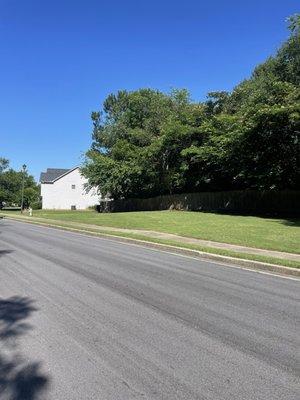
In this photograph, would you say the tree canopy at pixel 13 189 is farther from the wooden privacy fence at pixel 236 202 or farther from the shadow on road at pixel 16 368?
the shadow on road at pixel 16 368

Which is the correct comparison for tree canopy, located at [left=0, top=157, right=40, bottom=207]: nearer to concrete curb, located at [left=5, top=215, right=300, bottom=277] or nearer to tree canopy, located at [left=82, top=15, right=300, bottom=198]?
tree canopy, located at [left=82, top=15, right=300, bottom=198]

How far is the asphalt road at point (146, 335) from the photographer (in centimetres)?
488

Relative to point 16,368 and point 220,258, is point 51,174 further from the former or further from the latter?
point 16,368

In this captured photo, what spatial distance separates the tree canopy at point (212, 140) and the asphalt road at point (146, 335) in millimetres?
22142

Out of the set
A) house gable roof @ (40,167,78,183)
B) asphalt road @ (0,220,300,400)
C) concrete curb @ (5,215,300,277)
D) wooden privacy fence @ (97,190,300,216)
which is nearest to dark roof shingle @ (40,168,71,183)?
house gable roof @ (40,167,78,183)

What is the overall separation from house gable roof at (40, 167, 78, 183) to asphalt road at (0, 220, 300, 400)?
8513 cm

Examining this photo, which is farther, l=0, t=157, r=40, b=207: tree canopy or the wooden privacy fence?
l=0, t=157, r=40, b=207: tree canopy

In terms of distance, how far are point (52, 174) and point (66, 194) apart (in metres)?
7.48

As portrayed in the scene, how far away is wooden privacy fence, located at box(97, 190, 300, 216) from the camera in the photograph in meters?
37.8

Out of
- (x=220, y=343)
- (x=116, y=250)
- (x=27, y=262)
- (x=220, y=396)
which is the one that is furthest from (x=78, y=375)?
(x=116, y=250)

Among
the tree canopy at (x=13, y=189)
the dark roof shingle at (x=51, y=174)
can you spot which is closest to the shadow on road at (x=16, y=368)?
the dark roof shingle at (x=51, y=174)

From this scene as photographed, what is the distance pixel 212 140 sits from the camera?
41.4 m

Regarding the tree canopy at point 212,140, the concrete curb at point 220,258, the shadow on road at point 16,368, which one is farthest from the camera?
the tree canopy at point 212,140

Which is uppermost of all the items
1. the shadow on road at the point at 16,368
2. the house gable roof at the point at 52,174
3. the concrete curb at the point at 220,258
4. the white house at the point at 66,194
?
the house gable roof at the point at 52,174
